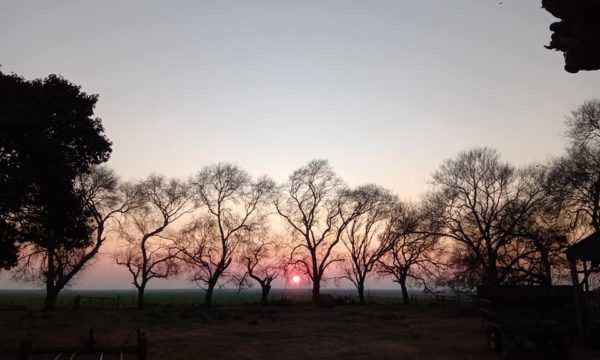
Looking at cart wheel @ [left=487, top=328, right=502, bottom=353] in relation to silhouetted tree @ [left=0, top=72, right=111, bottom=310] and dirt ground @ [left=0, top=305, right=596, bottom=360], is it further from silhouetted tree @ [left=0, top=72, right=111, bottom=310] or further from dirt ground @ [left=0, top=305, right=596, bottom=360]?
silhouetted tree @ [left=0, top=72, right=111, bottom=310]

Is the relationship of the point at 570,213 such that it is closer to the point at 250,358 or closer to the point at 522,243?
the point at 522,243

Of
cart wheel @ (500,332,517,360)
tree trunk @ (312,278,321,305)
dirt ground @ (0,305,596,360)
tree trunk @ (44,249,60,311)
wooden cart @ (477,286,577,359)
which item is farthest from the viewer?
tree trunk @ (312,278,321,305)

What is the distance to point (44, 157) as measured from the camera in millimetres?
16938

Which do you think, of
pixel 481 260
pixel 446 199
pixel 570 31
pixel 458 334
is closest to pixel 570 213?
pixel 481 260

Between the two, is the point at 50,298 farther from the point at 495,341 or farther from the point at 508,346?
the point at 508,346

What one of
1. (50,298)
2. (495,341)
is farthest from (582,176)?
(50,298)

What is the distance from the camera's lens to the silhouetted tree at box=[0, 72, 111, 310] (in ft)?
53.8

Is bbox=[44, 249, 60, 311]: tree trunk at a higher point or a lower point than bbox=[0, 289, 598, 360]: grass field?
higher

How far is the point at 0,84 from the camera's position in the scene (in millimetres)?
16906

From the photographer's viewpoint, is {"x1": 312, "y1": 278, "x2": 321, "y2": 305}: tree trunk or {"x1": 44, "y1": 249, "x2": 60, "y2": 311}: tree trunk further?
{"x1": 312, "y1": 278, "x2": 321, "y2": 305}: tree trunk

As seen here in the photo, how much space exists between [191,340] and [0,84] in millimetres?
13550

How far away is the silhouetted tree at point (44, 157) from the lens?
16406 millimetres

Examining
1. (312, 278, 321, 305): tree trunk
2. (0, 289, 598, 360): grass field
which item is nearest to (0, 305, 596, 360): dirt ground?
(0, 289, 598, 360): grass field

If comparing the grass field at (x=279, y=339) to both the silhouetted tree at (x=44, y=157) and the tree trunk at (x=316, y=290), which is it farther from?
the tree trunk at (x=316, y=290)
